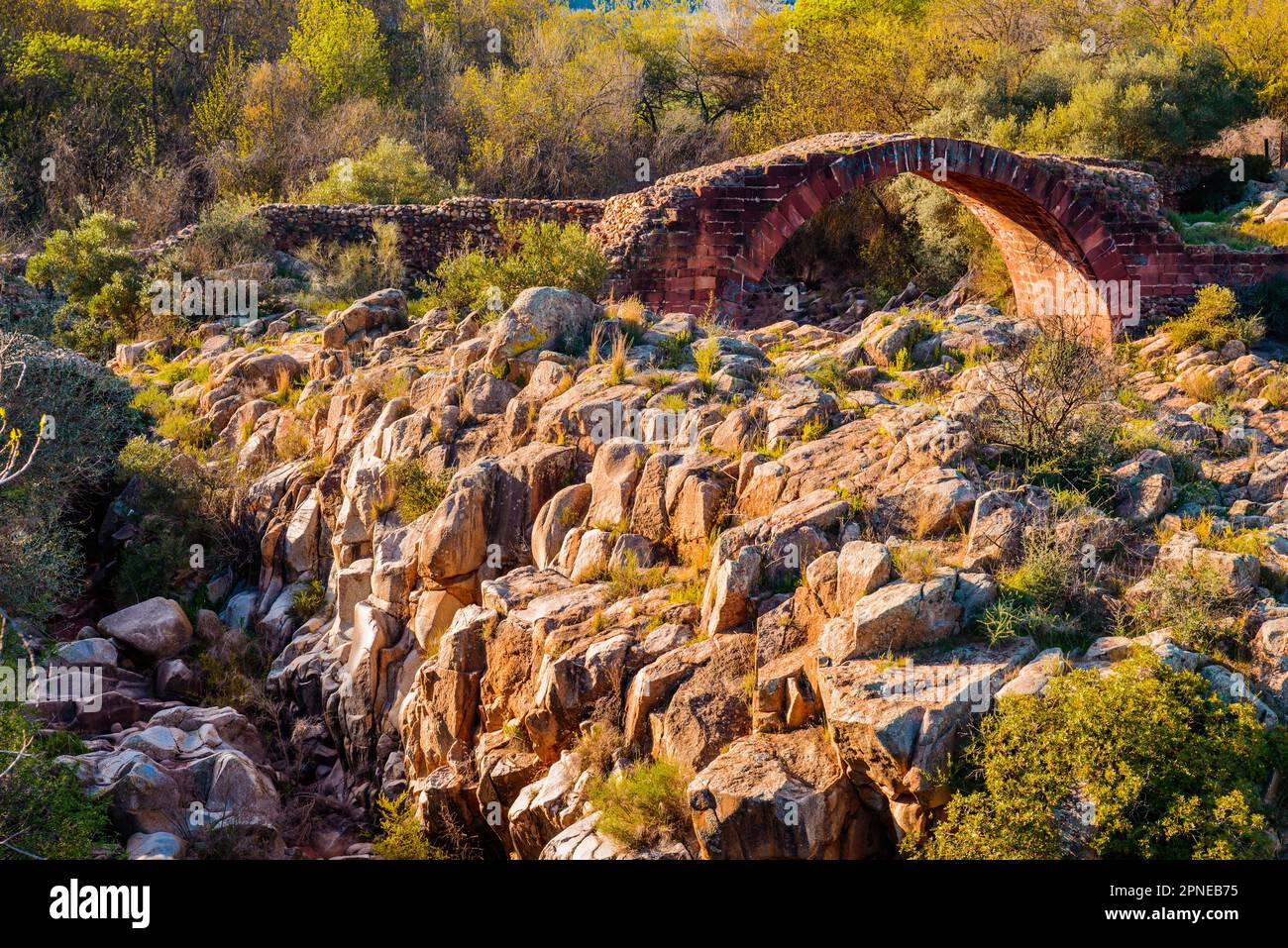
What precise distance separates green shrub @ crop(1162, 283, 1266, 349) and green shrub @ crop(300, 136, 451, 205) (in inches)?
518

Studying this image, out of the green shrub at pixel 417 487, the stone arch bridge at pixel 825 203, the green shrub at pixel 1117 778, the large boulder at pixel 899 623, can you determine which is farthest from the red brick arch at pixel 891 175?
the green shrub at pixel 1117 778

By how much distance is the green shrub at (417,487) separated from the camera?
11.2 meters

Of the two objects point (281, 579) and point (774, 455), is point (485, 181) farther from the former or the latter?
point (774, 455)

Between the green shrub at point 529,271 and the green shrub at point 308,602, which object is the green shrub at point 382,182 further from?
the green shrub at point 308,602

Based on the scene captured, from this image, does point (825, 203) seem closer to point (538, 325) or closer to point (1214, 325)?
point (1214, 325)

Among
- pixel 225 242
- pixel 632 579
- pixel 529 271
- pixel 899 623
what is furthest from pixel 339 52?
pixel 899 623

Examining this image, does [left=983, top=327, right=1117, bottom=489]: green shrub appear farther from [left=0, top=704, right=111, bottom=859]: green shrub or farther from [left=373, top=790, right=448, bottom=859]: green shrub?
[left=0, top=704, right=111, bottom=859]: green shrub

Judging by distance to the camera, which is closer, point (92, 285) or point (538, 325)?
point (538, 325)

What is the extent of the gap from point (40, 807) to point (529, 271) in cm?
907

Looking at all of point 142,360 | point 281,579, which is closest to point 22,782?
point 281,579

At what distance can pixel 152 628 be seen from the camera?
11500 mm

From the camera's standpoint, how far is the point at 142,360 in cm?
1662

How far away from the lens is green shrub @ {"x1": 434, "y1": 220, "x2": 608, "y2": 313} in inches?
578

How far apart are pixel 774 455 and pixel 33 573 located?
6253 millimetres
